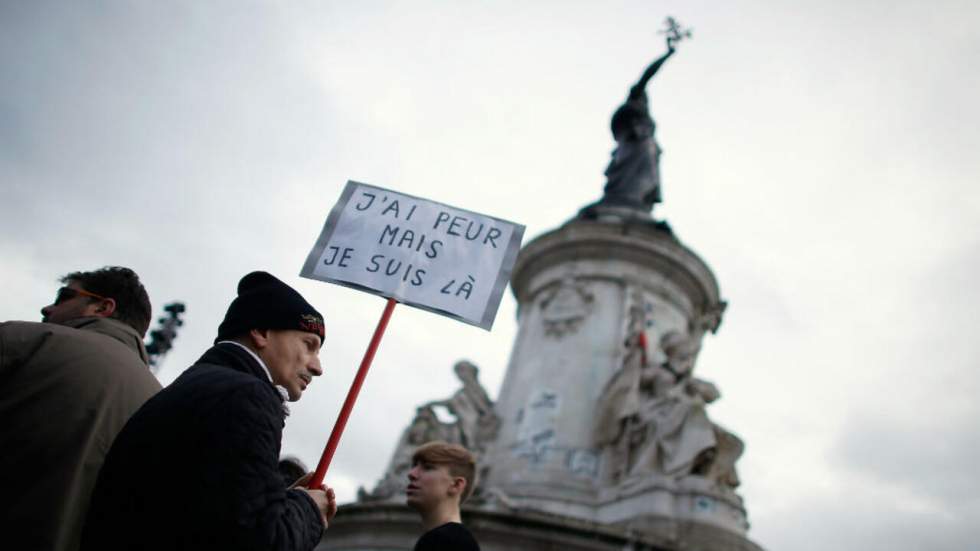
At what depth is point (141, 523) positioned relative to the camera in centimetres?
182

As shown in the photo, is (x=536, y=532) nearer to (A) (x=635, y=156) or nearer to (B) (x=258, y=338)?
(B) (x=258, y=338)

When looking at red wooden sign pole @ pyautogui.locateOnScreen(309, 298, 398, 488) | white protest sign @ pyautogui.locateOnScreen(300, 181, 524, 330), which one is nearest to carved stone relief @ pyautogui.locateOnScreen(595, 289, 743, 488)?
white protest sign @ pyautogui.locateOnScreen(300, 181, 524, 330)

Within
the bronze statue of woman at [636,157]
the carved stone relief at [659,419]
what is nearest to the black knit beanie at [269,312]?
the carved stone relief at [659,419]

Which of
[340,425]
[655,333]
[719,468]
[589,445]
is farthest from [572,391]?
[340,425]

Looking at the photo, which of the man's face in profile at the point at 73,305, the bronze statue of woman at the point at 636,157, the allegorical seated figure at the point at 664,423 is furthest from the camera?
the bronze statue of woman at the point at 636,157

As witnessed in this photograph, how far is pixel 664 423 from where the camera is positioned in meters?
9.37

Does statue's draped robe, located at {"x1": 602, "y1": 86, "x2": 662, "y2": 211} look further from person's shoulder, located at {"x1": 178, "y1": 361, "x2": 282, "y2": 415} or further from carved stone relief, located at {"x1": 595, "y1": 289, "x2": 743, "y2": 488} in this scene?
person's shoulder, located at {"x1": 178, "y1": 361, "x2": 282, "y2": 415}

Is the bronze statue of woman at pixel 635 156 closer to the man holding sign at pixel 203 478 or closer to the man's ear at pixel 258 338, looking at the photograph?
the man's ear at pixel 258 338

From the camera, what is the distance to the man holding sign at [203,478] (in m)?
1.79

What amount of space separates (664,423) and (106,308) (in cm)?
755

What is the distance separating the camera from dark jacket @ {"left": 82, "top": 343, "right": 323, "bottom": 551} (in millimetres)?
1791

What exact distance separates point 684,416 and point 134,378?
7.56 m

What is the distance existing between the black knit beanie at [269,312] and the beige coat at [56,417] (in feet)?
1.71

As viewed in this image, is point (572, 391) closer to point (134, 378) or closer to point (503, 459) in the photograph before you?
point (503, 459)
